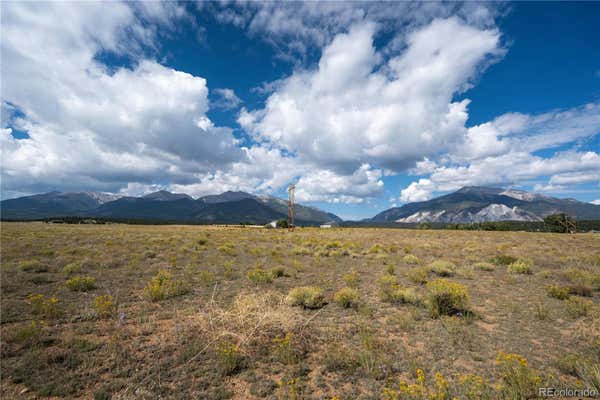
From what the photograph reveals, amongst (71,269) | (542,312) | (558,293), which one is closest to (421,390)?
(542,312)

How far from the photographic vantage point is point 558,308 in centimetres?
893

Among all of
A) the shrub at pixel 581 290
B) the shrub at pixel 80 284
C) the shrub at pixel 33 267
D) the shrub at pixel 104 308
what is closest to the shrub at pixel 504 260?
the shrub at pixel 581 290

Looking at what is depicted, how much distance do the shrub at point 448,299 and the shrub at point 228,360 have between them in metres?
6.38

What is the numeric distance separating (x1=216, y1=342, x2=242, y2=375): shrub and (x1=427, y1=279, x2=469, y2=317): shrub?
20.9 feet

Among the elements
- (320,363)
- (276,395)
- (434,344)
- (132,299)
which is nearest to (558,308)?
(434,344)

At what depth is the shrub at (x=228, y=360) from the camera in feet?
17.9

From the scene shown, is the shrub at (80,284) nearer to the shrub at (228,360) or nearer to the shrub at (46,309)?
the shrub at (46,309)

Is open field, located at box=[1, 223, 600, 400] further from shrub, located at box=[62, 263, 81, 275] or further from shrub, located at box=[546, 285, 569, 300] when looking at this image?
shrub, located at box=[62, 263, 81, 275]

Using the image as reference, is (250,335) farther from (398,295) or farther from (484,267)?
(484,267)

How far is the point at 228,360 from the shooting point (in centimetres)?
558

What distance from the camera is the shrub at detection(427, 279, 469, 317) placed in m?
8.67

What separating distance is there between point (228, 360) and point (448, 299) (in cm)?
739

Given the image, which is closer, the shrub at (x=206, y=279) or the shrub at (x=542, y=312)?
the shrub at (x=542, y=312)

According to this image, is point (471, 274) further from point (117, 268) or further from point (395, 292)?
point (117, 268)
